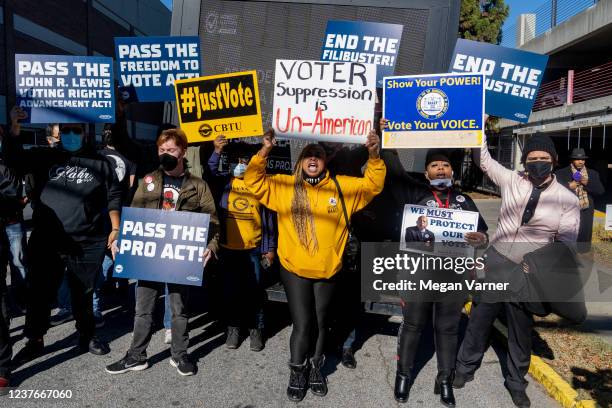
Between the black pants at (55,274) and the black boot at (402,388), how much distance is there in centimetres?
268

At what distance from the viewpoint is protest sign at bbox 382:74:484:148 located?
→ 3.99 metres

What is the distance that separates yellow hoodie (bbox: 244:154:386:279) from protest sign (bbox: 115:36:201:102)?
1.83 m

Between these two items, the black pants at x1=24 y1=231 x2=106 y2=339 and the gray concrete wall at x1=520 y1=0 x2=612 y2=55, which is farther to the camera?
the gray concrete wall at x1=520 y1=0 x2=612 y2=55

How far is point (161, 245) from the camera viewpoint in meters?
3.99

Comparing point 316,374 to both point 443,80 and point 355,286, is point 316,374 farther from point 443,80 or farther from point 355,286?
point 443,80

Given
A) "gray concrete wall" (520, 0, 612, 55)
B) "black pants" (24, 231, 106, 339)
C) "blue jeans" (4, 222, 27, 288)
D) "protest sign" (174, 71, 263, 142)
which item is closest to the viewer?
"black pants" (24, 231, 106, 339)

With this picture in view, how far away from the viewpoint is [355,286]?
4.59 m

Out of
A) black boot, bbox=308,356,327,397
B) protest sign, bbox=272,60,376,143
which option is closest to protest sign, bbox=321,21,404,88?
protest sign, bbox=272,60,376,143

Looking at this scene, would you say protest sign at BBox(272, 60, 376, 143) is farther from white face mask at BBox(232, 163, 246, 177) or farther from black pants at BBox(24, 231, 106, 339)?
black pants at BBox(24, 231, 106, 339)

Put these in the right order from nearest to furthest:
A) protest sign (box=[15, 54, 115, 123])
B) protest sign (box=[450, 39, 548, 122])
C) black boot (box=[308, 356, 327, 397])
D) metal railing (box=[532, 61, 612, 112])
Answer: black boot (box=[308, 356, 327, 397])
protest sign (box=[450, 39, 548, 122])
protest sign (box=[15, 54, 115, 123])
metal railing (box=[532, 61, 612, 112])

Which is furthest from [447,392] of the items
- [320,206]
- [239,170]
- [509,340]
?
[239,170]

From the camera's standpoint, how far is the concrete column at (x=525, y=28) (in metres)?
25.2

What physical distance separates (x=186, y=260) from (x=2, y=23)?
18901 millimetres

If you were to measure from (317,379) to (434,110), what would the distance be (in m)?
2.34
